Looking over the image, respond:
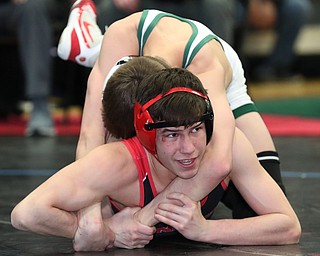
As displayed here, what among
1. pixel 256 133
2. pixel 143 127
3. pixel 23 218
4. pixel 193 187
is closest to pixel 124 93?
pixel 143 127

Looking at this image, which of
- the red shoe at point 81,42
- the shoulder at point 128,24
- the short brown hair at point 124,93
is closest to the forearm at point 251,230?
the short brown hair at point 124,93

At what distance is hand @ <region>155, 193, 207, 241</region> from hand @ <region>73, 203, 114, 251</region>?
168 mm

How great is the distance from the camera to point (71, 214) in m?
2.86

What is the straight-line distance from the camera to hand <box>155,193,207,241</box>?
2.85m

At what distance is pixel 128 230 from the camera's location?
2.92 metres

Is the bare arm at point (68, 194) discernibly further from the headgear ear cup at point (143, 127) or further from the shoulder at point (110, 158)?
the headgear ear cup at point (143, 127)

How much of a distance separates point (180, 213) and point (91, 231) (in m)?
0.27

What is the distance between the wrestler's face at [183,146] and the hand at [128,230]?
253 mm

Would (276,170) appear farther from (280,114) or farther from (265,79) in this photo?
(265,79)

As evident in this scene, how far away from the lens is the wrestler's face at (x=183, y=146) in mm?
2697

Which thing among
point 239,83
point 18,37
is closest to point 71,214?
point 239,83

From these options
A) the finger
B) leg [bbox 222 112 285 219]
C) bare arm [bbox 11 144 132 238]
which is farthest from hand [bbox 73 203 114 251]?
leg [bbox 222 112 285 219]

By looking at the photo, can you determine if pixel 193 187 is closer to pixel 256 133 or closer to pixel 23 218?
pixel 23 218

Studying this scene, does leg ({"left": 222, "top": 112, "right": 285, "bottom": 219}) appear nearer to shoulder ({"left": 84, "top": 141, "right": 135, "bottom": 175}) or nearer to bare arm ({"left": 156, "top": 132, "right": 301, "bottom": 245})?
bare arm ({"left": 156, "top": 132, "right": 301, "bottom": 245})
